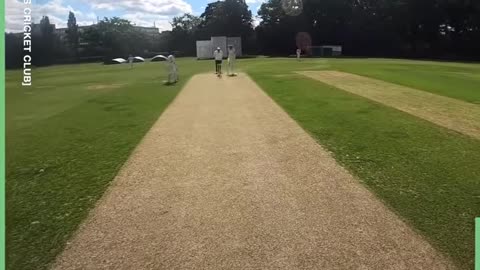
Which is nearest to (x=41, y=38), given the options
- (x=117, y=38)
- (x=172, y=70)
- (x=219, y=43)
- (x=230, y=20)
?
(x=172, y=70)

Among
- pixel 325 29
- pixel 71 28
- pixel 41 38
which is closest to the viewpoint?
pixel 41 38

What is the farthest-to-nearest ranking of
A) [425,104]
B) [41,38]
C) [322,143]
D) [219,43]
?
[219,43]
[41,38]
[425,104]
[322,143]

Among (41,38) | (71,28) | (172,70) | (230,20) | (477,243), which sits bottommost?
(477,243)

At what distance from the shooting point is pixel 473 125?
37.7 feet

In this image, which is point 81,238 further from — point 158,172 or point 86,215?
point 158,172

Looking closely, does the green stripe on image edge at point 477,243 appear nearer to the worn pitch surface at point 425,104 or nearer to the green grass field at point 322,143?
the green grass field at point 322,143

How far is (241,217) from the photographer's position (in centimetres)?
579

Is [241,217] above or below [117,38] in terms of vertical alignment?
below

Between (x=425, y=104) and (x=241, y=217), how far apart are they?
11316mm

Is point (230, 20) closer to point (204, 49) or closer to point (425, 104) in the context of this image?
point (204, 49)

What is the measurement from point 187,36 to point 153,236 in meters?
87.7

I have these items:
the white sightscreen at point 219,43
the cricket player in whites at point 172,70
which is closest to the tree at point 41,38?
the cricket player in whites at point 172,70

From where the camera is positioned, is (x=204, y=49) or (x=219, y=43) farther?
(x=204, y=49)

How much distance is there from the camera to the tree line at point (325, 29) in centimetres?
7194
